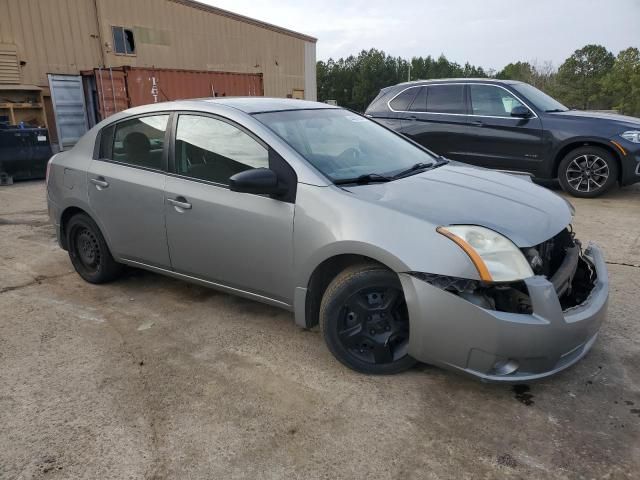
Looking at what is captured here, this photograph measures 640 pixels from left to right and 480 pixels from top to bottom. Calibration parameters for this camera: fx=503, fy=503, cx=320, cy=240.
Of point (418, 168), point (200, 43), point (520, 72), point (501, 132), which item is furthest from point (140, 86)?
point (520, 72)

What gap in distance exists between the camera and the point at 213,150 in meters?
3.36

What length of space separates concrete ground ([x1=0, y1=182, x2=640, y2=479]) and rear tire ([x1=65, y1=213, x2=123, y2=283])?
1.65 ft

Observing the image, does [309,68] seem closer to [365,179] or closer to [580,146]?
[580,146]

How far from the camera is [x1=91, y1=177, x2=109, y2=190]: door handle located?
3.89 metres

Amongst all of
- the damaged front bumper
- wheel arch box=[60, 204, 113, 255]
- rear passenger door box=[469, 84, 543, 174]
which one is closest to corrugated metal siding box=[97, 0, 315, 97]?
rear passenger door box=[469, 84, 543, 174]

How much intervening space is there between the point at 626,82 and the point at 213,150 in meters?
44.4

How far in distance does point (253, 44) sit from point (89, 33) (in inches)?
338

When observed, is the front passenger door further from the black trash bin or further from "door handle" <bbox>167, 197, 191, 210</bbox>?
the black trash bin

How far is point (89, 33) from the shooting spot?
16.8 meters

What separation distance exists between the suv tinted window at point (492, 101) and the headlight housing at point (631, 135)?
1414 millimetres

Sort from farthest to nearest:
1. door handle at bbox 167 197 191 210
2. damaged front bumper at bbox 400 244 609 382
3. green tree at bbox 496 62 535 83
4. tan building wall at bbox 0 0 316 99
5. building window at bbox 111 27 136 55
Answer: green tree at bbox 496 62 535 83, building window at bbox 111 27 136 55, tan building wall at bbox 0 0 316 99, door handle at bbox 167 197 191 210, damaged front bumper at bbox 400 244 609 382

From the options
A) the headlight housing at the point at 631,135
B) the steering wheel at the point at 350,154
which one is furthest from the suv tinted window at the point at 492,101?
the steering wheel at the point at 350,154

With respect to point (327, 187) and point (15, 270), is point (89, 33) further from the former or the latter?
point (327, 187)

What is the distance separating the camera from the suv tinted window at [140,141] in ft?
12.0
